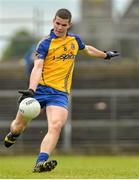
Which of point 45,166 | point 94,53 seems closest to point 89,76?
point 94,53

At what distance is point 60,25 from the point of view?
37.3ft

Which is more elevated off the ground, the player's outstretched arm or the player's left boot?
the player's outstretched arm

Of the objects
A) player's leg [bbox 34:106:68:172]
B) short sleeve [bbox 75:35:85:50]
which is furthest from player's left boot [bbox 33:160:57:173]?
short sleeve [bbox 75:35:85:50]

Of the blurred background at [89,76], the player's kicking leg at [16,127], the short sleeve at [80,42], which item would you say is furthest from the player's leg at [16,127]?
the blurred background at [89,76]

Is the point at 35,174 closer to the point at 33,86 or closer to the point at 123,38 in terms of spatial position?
the point at 33,86

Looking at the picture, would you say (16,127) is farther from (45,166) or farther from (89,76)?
(89,76)

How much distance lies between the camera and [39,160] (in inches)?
432

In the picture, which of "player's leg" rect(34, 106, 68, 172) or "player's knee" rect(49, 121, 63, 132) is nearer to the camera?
"player's leg" rect(34, 106, 68, 172)

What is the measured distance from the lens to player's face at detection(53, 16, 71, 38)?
1133cm

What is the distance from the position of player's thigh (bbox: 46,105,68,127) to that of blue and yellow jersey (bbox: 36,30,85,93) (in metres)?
0.32

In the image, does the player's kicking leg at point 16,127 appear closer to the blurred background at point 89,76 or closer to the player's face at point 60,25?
the player's face at point 60,25

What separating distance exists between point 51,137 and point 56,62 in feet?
3.53

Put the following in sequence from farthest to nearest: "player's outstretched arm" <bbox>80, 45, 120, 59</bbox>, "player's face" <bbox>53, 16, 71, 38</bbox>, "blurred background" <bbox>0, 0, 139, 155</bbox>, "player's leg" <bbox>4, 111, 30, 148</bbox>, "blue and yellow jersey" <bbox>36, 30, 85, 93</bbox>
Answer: "blurred background" <bbox>0, 0, 139, 155</bbox>
"player's outstretched arm" <bbox>80, 45, 120, 59</bbox>
"player's leg" <bbox>4, 111, 30, 148</bbox>
"blue and yellow jersey" <bbox>36, 30, 85, 93</bbox>
"player's face" <bbox>53, 16, 71, 38</bbox>

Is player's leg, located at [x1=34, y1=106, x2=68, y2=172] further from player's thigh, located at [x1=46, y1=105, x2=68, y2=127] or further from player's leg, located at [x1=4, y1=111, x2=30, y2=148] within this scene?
player's leg, located at [x1=4, y1=111, x2=30, y2=148]
